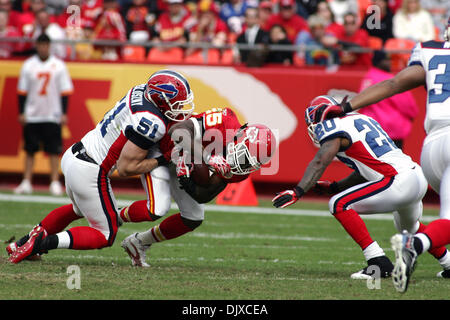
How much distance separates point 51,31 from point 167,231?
7.15 metres

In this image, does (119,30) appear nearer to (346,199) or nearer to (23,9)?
(23,9)

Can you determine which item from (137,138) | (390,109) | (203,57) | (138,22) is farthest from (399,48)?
(137,138)

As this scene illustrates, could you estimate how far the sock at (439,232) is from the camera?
176 inches

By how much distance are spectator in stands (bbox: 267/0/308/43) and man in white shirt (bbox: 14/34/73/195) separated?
126 inches

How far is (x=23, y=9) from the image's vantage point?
13.6 meters

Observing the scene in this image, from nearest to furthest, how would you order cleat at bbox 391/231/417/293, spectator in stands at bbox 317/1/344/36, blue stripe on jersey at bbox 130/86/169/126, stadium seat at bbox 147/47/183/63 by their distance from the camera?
cleat at bbox 391/231/417/293 < blue stripe on jersey at bbox 130/86/169/126 < spectator in stands at bbox 317/1/344/36 < stadium seat at bbox 147/47/183/63

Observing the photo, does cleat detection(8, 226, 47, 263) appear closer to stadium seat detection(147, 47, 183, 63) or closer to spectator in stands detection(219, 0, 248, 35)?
stadium seat detection(147, 47, 183, 63)

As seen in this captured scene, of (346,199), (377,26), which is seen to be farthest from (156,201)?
(377,26)

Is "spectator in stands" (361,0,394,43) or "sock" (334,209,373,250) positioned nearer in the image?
"sock" (334,209,373,250)

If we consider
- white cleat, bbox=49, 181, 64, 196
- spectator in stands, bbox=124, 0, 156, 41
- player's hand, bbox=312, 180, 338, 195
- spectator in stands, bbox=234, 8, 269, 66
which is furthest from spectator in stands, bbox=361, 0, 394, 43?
player's hand, bbox=312, 180, 338, 195

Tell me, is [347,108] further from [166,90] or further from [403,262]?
[166,90]

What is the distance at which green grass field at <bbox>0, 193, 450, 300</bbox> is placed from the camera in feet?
15.2

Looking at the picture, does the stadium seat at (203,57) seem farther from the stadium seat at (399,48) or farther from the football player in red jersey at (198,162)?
the football player in red jersey at (198,162)

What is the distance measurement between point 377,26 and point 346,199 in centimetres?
612
